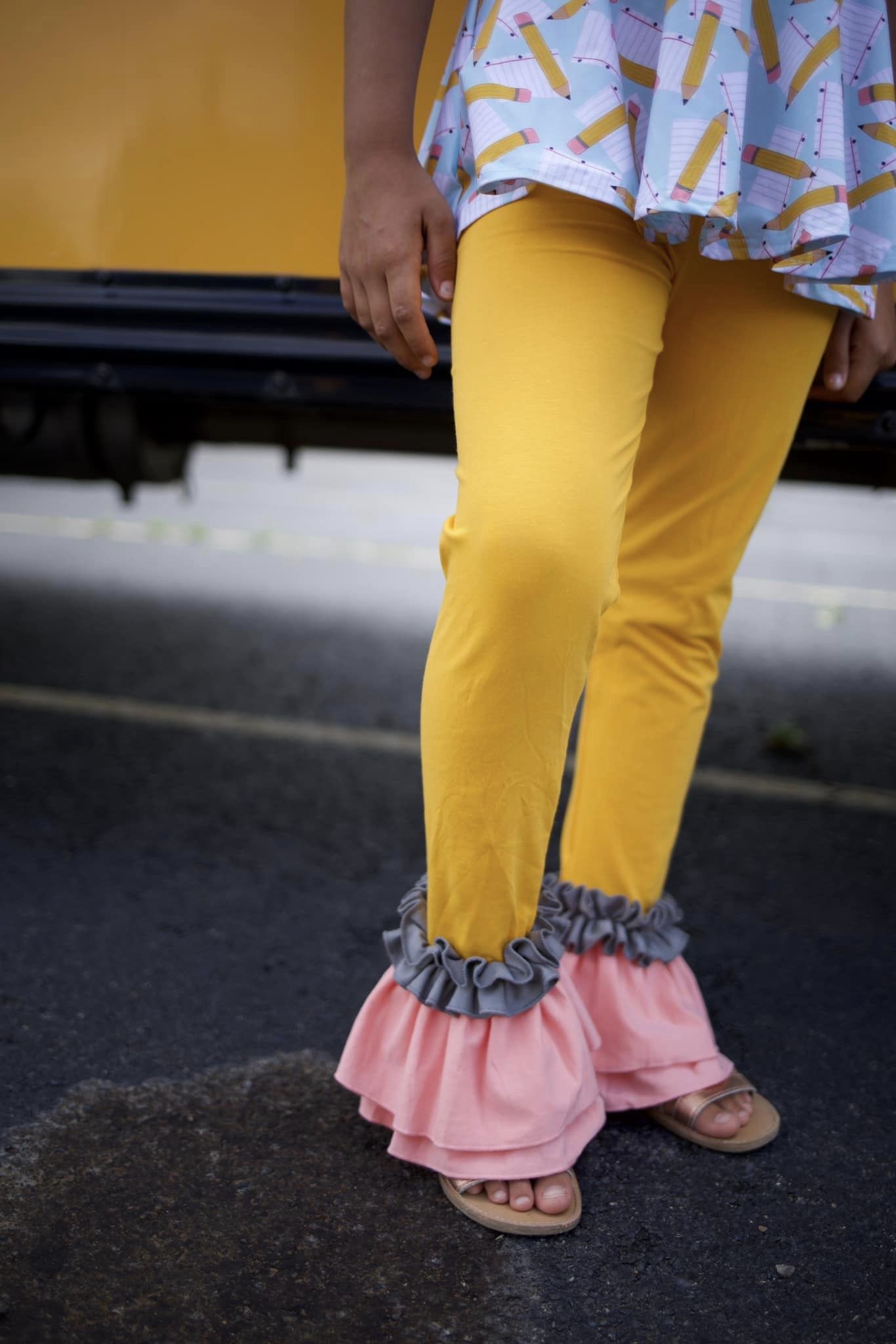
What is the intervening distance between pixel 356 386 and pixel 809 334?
1046 mm

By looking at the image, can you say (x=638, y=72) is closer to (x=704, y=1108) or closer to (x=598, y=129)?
(x=598, y=129)

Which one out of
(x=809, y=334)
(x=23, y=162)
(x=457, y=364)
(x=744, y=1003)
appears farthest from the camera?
(x=23, y=162)

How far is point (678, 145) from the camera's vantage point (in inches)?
42.1

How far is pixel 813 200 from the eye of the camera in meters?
1.15

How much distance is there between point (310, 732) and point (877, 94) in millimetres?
1892

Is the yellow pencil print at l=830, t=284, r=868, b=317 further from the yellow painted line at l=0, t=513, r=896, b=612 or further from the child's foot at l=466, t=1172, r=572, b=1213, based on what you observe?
the yellow painted line at l=0, t=513, r=896, b=612

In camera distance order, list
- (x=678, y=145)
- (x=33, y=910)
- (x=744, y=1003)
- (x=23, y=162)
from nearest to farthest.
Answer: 1. (x=678, y=145)
2. (x=744, y=1003)
3. (x=33, y=910)
4. (x=23, y=162)

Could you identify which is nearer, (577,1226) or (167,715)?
(577,1226)

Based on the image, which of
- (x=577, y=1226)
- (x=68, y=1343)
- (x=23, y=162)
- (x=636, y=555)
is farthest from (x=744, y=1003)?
(x=23, y=162)

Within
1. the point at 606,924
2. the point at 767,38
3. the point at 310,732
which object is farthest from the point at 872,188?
the point at 310,732

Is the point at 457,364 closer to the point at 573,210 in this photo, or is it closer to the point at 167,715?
the point at 573,210

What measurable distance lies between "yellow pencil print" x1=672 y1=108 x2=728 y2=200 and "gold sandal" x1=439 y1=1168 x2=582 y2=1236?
3.41 ft

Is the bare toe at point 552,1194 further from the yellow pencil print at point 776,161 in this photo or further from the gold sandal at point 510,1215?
the yellow pencil print at point 776,161

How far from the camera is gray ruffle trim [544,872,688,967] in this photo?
147cm
